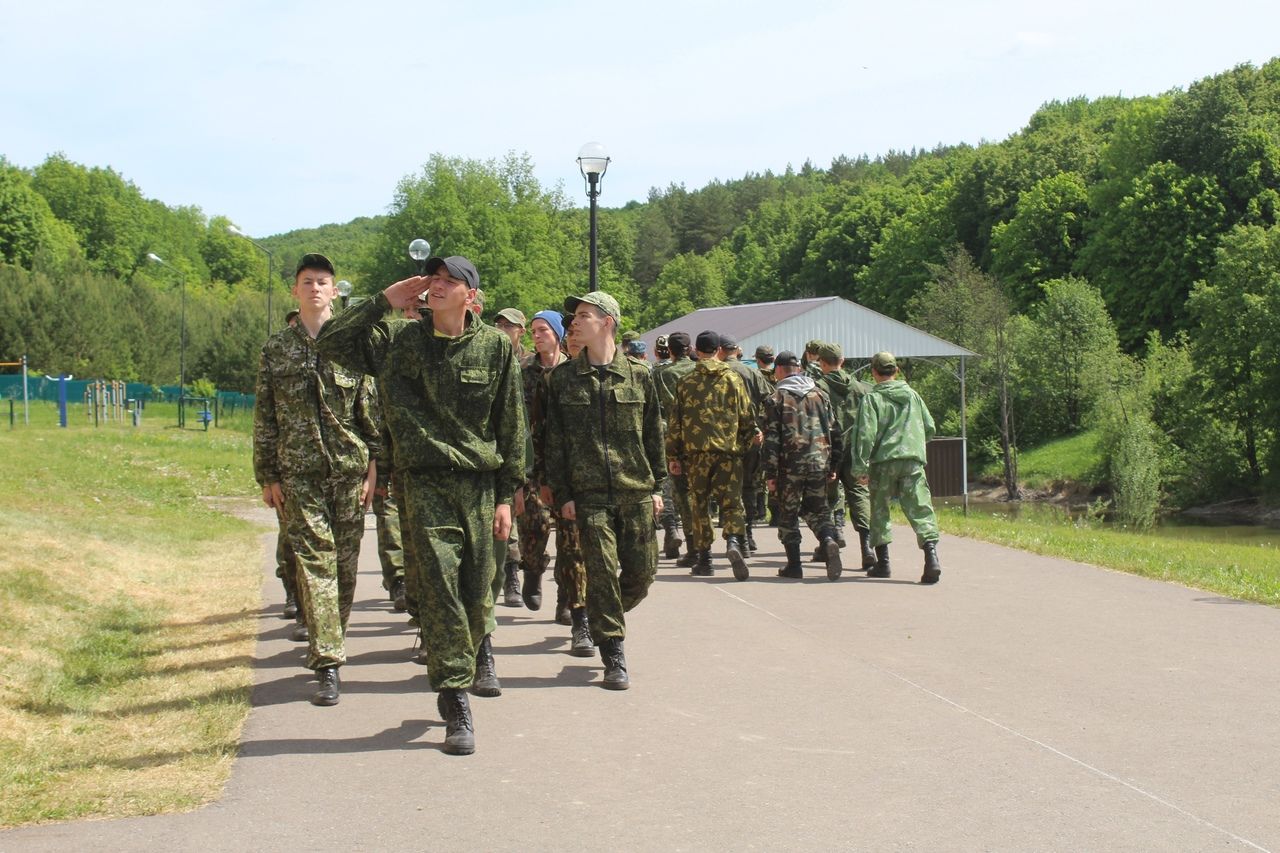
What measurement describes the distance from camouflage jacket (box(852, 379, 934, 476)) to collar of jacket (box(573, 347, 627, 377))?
4952mm

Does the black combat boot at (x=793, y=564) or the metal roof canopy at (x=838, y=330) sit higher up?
the metal roof canopy at (x=838, y=330)

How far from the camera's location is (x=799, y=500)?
12297mm

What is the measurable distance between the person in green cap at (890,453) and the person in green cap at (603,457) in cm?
481

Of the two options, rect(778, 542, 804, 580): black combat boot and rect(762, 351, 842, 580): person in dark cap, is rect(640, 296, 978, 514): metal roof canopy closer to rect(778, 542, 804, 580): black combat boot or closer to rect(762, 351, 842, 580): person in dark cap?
rect(762, 351, 842, 580): person in dark cap

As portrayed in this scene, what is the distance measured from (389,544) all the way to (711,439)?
3067 mm

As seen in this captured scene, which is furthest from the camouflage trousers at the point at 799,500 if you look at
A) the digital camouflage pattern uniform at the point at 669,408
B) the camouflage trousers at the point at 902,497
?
the digital camouflage pattern uniform at the point at 669,408

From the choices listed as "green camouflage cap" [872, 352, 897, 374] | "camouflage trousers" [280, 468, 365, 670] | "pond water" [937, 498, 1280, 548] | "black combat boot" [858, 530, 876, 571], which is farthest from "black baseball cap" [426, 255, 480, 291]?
"pond water" [937, 498, 1280, 548]

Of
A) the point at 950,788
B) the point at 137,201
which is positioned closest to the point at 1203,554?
the point at 950,788

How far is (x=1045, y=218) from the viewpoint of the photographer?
7569cm

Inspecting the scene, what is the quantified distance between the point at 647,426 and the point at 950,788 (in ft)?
9.94

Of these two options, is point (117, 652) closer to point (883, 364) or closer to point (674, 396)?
point (674, 396)

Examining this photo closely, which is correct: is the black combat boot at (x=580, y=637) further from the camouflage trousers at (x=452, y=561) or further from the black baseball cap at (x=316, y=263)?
the black baseball cap at (x=316, y=263)

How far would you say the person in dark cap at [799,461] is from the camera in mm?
12258

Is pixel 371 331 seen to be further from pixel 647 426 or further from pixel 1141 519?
pixel 1141 519
